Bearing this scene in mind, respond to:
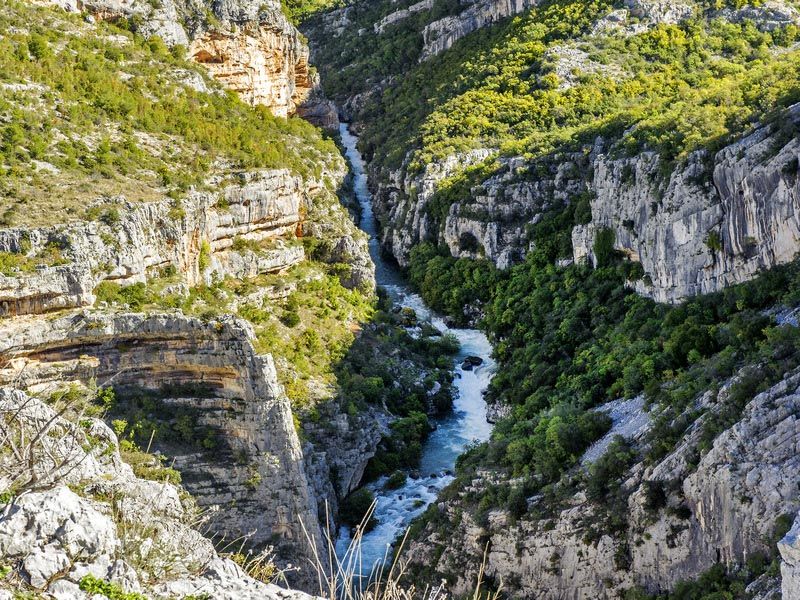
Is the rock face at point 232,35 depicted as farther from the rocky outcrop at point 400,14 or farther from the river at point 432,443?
the rocky outcrop at point 400,14

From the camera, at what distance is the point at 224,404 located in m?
43.7

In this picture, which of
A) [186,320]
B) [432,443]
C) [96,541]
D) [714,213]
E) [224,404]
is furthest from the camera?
[432,443]

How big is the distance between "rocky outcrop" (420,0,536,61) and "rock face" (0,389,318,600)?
99077 mm

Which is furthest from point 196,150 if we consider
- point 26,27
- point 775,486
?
point 775,486

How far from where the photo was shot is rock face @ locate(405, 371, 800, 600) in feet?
101

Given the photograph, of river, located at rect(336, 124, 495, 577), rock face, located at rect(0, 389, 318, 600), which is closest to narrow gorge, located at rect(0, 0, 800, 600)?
rock face, located at rect(0, 389, 318, 600)

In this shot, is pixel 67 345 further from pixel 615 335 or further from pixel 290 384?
pixel 615 335

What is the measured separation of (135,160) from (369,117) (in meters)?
76.8

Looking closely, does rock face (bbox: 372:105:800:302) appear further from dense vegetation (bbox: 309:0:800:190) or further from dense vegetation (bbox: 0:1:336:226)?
dense vegetation (bbox: 0:1:336:226)

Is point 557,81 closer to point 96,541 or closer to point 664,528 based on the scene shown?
point 664,528

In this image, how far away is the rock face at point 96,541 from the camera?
16906mm

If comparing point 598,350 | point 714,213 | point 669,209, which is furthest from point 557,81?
point 714,213

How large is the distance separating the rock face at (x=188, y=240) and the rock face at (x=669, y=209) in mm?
16292

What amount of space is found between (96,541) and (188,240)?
3460 centimetres
